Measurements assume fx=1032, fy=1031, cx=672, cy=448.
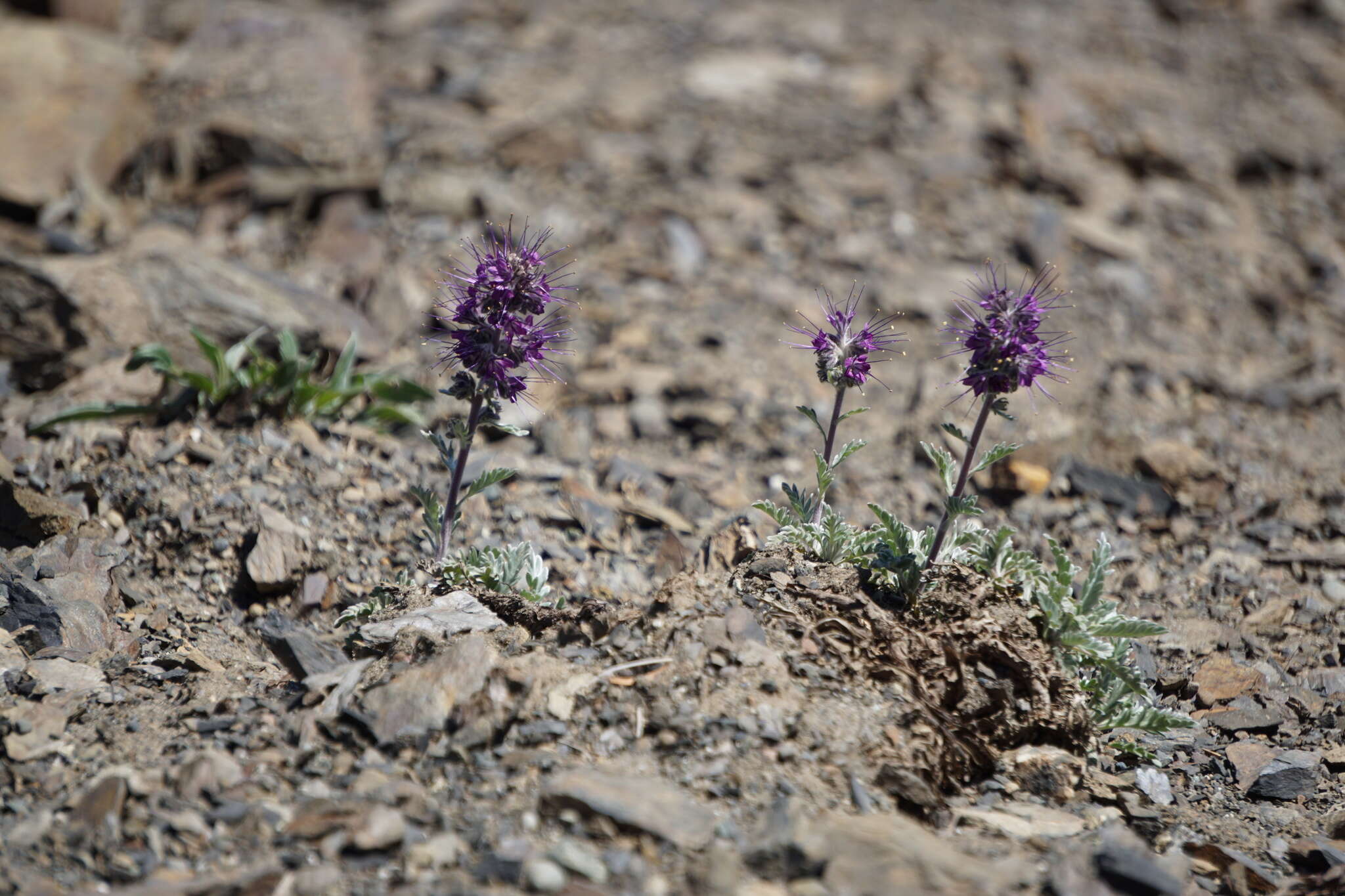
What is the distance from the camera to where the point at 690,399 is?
7754mm

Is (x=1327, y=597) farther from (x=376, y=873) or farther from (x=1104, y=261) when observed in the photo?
(x=376, y=873)

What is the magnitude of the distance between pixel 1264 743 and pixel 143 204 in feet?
29.9

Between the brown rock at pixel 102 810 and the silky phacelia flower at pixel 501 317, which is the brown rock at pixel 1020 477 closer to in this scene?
the silky phacelia flower at pixel 501 317

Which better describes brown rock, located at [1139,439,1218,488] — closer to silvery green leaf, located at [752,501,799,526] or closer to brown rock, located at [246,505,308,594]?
silvery green leaf, located at [752,501,799,526]

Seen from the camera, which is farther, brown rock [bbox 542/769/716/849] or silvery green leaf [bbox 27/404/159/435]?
silvery green leaf [bbox 27/404/159/435]

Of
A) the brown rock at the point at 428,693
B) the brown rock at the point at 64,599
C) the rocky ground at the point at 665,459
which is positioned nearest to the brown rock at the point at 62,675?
the rocky ground at the point at 665,459

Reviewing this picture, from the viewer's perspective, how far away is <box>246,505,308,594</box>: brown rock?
5156mm

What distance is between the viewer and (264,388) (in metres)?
6.29

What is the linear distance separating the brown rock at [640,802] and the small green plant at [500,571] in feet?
4.13

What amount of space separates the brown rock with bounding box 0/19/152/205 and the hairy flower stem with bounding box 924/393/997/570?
7.70m

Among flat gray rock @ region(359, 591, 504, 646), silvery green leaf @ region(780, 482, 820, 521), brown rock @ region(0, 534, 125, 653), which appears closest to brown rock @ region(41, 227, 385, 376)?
brown rock @ region(0, 534, 125, 653)

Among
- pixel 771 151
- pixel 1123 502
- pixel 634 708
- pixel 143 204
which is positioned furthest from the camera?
pixel 771 151

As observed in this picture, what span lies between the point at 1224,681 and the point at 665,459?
3635 millimetres

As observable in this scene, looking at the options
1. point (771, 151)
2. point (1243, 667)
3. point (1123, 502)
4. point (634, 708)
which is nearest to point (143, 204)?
point (771, 151)
